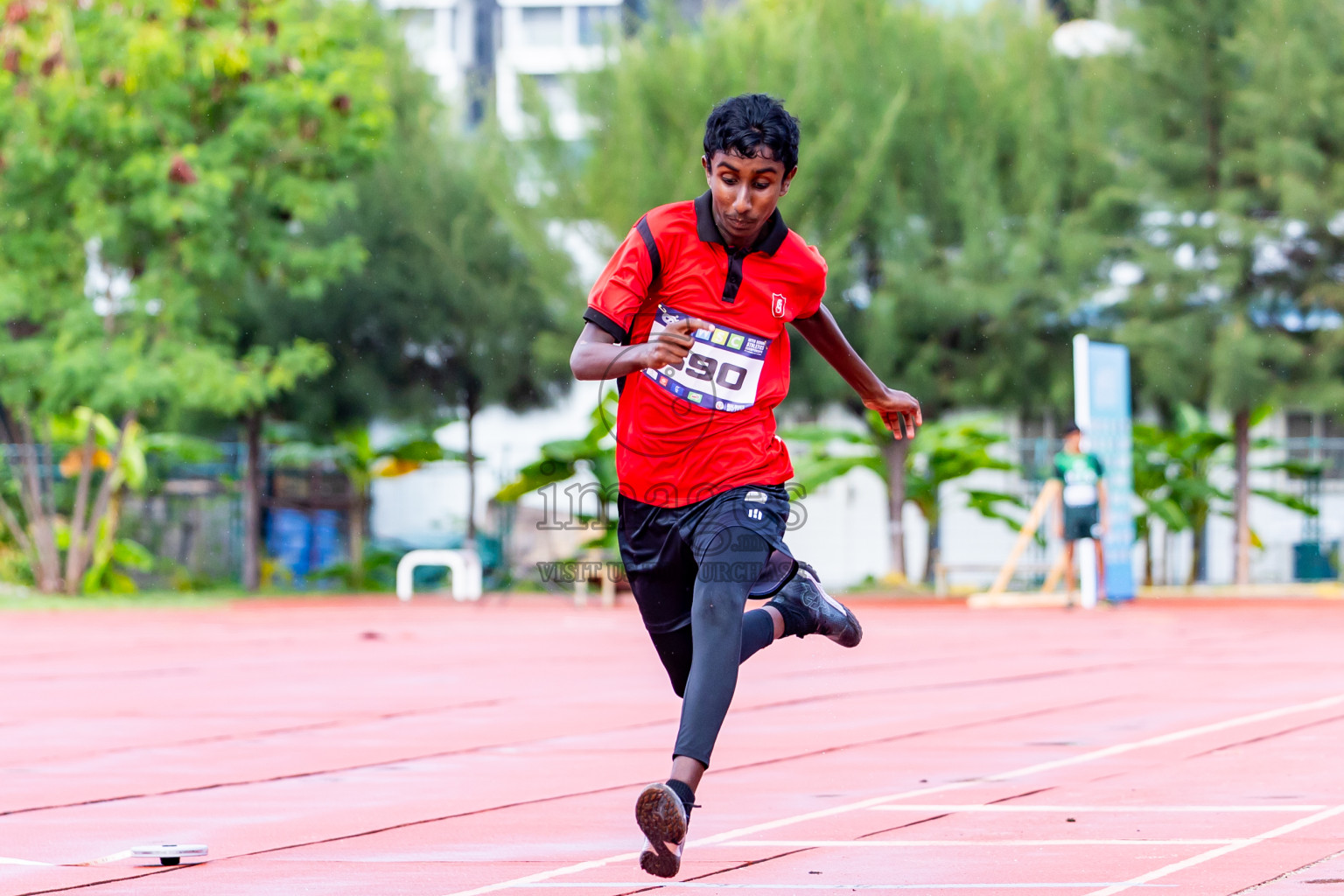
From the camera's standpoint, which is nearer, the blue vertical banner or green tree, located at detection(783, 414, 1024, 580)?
the blue vertical banner

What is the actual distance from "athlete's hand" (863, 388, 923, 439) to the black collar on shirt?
2.20ft

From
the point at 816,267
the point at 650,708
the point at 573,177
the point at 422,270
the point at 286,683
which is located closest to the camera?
the point at 816,267

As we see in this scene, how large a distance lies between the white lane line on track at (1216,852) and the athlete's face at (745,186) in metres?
1.66

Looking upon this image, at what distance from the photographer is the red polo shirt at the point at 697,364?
4496mm

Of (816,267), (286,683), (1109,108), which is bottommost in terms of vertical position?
(286,683)

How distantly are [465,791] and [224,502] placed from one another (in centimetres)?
2056

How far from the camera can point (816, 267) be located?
15.3 ft

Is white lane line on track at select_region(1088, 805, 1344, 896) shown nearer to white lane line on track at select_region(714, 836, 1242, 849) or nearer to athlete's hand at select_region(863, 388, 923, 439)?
white lane line on track at select_region(714, 836, 1242, 849)

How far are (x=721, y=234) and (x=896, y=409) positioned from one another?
0.90 meters

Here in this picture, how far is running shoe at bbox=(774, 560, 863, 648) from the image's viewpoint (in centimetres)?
496

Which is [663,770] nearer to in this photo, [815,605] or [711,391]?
[815,605]

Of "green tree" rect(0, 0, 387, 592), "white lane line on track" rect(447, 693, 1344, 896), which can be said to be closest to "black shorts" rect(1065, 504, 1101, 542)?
"green tree" rect(0, 0, 387, 592)

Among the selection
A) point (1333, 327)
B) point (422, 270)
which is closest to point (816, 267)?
point (1333, 327)

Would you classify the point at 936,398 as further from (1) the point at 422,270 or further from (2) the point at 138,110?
(2) the point at 138,110
